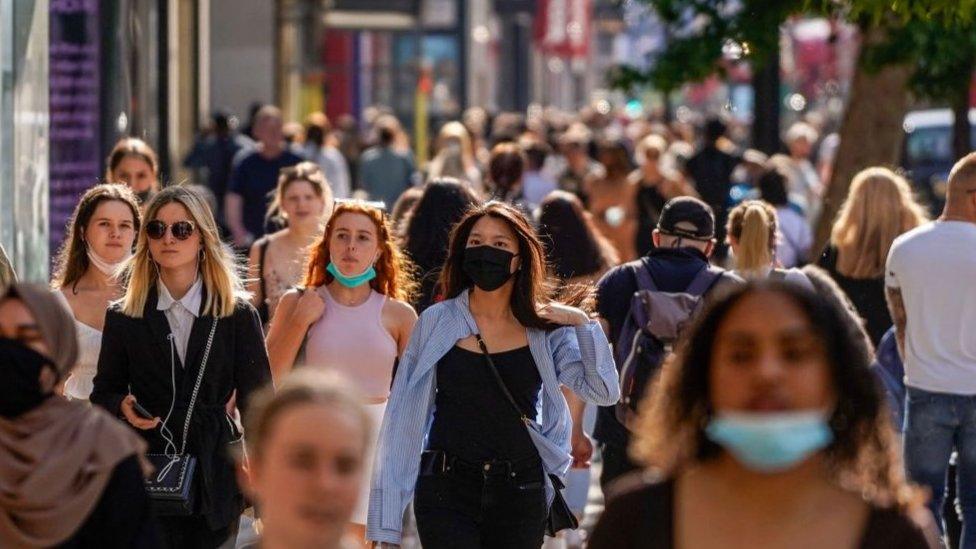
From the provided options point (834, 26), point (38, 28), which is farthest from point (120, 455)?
point (834, 26)

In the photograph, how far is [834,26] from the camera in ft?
47.5

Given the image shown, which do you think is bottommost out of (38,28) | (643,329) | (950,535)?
(950,535)

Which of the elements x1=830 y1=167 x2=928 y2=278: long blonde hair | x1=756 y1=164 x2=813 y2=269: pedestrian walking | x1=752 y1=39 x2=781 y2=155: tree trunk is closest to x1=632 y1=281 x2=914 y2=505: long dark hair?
x1=830 y1=167 x2=928 y2=278: long blonde hair

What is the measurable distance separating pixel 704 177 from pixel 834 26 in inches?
130

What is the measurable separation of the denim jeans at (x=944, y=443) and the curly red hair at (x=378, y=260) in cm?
199

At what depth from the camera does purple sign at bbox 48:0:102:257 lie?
12.7 metres

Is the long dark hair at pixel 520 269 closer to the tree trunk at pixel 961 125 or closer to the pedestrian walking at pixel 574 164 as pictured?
the tree trunk at pixel 961 125

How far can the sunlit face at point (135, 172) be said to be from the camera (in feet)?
36.8

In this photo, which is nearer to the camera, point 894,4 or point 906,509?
point 906,509

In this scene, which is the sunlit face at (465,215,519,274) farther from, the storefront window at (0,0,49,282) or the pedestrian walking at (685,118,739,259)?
the pedestrian walking at (685,118,739,259)

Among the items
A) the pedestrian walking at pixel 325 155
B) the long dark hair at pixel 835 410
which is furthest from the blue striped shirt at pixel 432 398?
the pedestrian walking at pixel 325 155

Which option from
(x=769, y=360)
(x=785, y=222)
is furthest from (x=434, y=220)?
(x=769, y=360)

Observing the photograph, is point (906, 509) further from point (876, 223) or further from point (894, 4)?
point (876, 223)

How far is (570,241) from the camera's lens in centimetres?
1105
